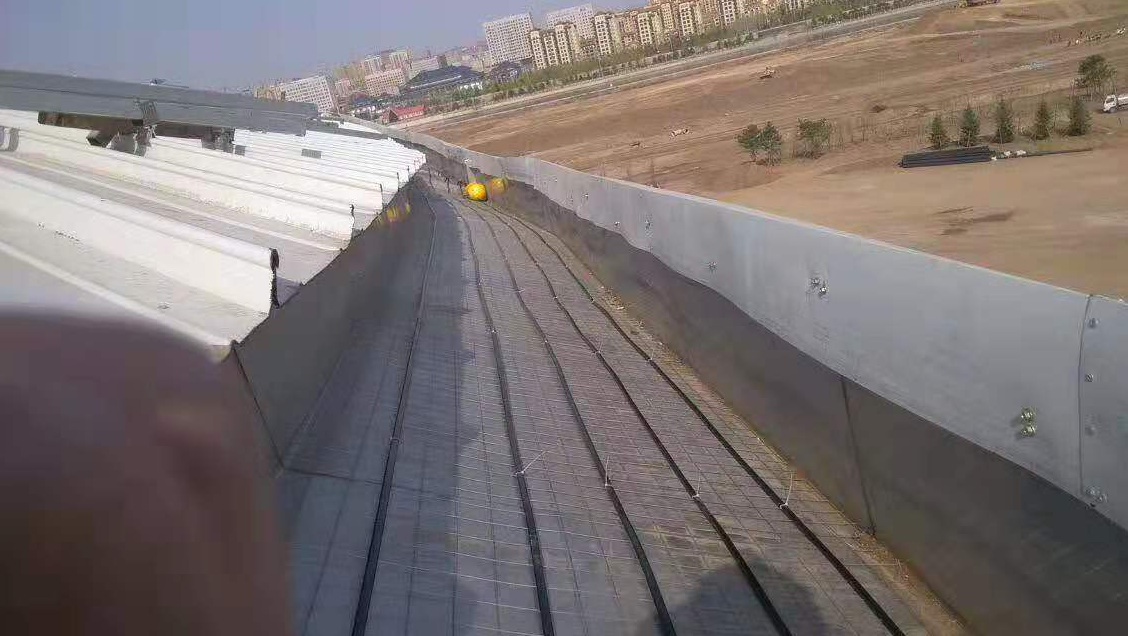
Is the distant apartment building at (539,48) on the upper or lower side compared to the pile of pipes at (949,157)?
upper

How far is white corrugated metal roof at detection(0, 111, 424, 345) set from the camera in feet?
9.17

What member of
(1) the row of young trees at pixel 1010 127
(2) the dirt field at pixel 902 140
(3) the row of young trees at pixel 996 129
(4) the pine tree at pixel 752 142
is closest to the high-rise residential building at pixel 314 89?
(2) the dirt field at pixel 902 140

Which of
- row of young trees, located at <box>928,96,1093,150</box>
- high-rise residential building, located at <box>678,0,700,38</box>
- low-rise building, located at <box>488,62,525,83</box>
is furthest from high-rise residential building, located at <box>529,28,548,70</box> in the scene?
row of young trees, located at <box>928,96,1093,150</box>

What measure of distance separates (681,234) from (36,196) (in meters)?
5.67

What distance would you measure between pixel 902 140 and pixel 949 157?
15.5ft

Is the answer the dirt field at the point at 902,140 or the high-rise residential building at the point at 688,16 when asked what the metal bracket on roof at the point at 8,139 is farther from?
the high-rise residential building at the point at 688,16

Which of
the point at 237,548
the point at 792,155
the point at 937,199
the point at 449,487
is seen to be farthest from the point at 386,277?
the point at 792,155

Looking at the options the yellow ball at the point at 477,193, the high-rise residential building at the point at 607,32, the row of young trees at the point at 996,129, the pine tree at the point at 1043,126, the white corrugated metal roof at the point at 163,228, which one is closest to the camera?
the white corrugated metal roof at the point at 163,228

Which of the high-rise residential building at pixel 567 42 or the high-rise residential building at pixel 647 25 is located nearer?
the high-rise residential building at pixel 567 42

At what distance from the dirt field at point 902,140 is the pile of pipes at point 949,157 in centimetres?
51

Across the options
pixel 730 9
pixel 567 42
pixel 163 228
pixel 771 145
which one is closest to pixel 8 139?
pixel 163 228

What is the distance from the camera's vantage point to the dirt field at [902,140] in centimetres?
1438

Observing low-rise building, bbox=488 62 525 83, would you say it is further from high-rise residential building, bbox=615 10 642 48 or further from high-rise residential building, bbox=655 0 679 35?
high-rise residential building, bbox=655 0 679 35

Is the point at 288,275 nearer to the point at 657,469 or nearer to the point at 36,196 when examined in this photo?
the point at 36,196
